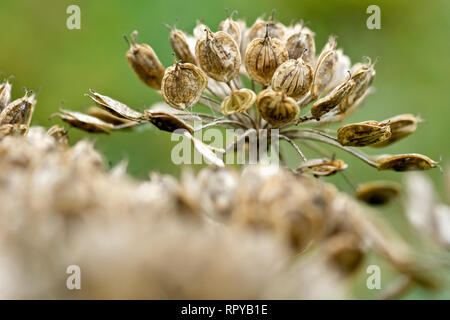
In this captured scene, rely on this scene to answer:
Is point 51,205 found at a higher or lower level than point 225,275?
higher

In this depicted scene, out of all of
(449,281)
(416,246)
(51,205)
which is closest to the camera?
(51,205)

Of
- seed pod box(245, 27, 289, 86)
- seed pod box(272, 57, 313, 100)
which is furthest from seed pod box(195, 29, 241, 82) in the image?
seed pod box(272, 57, 313, 100)

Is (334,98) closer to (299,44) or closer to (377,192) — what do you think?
(299,44)

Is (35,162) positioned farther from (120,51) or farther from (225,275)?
(120,51)

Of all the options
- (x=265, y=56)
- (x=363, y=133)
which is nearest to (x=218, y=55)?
(x=265, y=56)

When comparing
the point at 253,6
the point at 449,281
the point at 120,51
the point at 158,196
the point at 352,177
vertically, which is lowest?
the point at 449,281

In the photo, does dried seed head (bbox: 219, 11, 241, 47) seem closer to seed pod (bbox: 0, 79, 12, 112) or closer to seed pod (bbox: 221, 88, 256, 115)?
seed pod (bbox: 221, 88, 256, 115)
